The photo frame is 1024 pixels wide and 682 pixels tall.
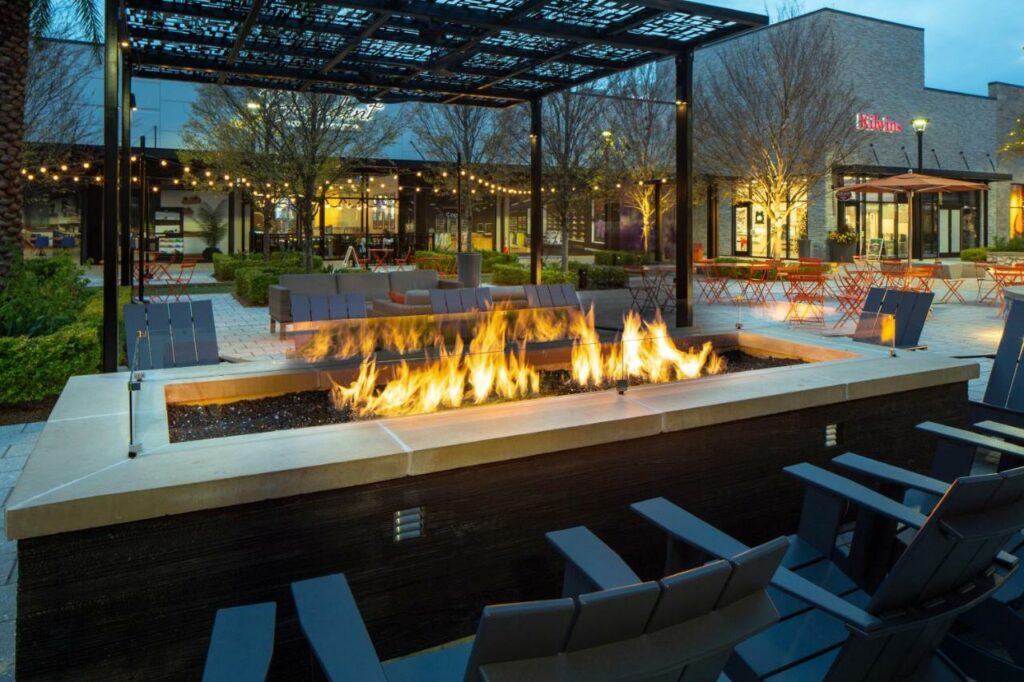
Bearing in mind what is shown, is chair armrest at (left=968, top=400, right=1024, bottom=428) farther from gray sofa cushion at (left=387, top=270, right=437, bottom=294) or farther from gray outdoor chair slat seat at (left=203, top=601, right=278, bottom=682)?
gray sofa cushion at (left=387, top=270, right=437, bottom=294)

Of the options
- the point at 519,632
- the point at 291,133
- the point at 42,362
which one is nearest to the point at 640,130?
the point at 291,133

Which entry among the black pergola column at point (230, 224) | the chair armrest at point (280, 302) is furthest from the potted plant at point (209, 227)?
the chair armrest at point (280, 302)

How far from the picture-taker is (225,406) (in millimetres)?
4711

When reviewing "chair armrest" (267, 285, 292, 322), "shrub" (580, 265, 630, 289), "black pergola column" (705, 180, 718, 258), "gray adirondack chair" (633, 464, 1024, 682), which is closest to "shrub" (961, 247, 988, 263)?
"black pergola column" (705, 180, 718, 258)

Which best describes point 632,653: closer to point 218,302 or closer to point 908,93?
point 218,302

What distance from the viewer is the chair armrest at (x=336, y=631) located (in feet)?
6.48

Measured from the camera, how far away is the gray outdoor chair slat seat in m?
1.93

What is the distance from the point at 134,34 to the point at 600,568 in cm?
1019

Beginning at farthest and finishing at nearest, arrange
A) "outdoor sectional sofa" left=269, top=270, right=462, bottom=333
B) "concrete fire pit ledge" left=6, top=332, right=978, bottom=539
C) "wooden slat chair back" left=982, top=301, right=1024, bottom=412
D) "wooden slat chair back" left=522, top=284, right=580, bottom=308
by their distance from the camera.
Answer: "outdoor sectional sofa" left=269, top=270, right=462, bottom=333, "wooden slat chair back" left=522, top=284, right=580, bottom=308, "wooden slat chair back" left=982, top=301, right=1024, bottom=412, "concrete fire pit ledge" left=6, top=332, right=978, bottom=539

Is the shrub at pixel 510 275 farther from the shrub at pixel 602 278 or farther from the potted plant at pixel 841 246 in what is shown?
the potted plant at pixel 841 246

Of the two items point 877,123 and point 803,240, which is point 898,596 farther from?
point 877,123

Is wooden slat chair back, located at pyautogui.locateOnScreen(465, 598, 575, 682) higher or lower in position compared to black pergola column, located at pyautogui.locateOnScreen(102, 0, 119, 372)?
lower

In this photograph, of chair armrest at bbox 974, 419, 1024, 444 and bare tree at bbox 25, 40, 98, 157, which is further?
bare tree at bbox 25, 40, 98, 157

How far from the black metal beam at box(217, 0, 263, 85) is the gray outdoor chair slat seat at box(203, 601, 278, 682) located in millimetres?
7564
